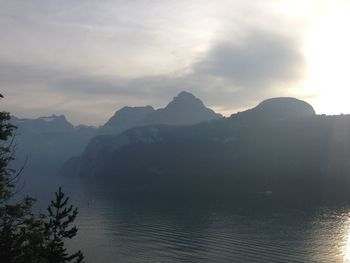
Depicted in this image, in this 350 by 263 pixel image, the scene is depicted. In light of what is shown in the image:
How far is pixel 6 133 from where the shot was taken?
1004 inches

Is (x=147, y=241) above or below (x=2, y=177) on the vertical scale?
below

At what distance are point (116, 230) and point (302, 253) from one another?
7491cm

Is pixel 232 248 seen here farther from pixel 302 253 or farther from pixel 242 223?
pixel 242 223

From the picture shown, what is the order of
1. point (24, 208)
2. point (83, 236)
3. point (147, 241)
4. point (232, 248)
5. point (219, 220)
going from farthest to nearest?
point (219, 220)
point (83, 236)
point (147, 241)
point (232, 248)
point (24, 208)

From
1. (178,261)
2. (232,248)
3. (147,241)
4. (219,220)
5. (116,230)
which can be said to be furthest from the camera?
(219,220)

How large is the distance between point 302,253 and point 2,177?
117 m

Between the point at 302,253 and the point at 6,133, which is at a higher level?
the point at 6,133

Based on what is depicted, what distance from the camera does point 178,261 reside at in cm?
12012

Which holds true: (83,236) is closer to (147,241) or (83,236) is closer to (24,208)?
(147,241)

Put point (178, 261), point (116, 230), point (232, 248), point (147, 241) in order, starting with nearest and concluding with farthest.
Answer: point (178, 261) → point (232, 248) → point (147, 241) → point (116, 230)

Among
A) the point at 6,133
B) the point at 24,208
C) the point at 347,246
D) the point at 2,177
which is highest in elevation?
the point at 6,133

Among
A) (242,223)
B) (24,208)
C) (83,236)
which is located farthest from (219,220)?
(24,208)

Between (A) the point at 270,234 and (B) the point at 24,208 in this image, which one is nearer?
(B) the point at 24,208

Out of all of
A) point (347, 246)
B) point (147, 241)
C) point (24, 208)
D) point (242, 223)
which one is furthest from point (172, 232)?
point (24, 208)
